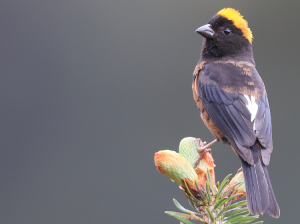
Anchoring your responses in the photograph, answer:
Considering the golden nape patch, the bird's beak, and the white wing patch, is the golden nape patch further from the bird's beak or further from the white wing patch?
the white wing patch

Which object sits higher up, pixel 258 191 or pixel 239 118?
pixel 239 118

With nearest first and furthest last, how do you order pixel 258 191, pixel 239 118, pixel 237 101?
pixel 258 191
pixel 239 118
pixel 237 101

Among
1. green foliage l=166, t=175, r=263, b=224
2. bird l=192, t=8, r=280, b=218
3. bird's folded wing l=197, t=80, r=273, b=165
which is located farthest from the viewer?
bird's folded wing l=197, t=80, r=273, b=165

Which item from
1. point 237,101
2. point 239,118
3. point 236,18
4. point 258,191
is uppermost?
point 236,18

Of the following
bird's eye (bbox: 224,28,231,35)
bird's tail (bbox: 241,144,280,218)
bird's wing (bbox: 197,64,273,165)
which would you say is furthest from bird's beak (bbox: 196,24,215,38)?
bird's tail (bbox: 241,144,280,218)

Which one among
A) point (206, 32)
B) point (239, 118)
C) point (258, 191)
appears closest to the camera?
point (258, 191)

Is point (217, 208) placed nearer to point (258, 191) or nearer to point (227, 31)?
point (258, 191)

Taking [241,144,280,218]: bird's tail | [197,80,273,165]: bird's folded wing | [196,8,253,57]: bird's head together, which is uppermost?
[196,8,253,57]: bird's head

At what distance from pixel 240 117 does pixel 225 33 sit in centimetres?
106

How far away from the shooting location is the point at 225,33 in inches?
115

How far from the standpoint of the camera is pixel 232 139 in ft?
6.89

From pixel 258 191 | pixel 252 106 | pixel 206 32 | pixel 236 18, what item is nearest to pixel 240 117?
pixel 252 106

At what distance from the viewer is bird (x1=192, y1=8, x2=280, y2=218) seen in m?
1.63

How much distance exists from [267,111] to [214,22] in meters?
1.05
